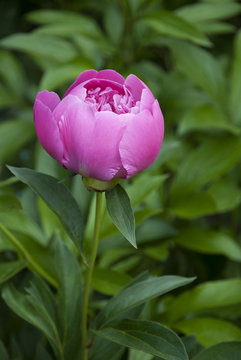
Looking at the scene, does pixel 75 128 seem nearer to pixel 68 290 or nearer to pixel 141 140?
pixel 141 140

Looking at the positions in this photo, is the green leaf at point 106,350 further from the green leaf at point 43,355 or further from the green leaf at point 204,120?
the green leaf at point 204,120

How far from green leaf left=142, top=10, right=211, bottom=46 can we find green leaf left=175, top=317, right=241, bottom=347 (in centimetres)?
45

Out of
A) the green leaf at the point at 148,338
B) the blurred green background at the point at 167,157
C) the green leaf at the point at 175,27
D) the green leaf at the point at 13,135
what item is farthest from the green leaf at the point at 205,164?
the green leaf at the point at 148,338

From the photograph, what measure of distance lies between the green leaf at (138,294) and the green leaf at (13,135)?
22.0 inches

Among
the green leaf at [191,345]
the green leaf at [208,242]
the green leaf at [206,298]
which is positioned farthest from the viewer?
the green leaf at [208,242]

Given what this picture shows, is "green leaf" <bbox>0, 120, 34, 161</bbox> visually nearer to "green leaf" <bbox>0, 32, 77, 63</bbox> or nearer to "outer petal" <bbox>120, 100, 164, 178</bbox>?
"green leaf" <bbox>0, 32, 77, 63</bbox>

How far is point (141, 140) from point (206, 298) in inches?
16.2

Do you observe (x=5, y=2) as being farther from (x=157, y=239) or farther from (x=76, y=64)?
(x=157, y=239)

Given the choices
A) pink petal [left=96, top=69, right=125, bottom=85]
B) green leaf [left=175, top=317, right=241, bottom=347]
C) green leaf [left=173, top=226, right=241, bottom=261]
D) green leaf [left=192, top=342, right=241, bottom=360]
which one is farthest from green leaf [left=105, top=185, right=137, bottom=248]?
green leaf [left=173, top=226, right=241, bottom=261]

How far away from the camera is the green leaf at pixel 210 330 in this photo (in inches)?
29.3

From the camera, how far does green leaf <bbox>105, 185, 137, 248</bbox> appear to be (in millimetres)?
465

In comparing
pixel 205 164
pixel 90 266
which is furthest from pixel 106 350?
pixel 205 164

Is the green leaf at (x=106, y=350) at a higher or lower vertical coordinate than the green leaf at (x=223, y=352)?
lower

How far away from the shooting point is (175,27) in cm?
95
